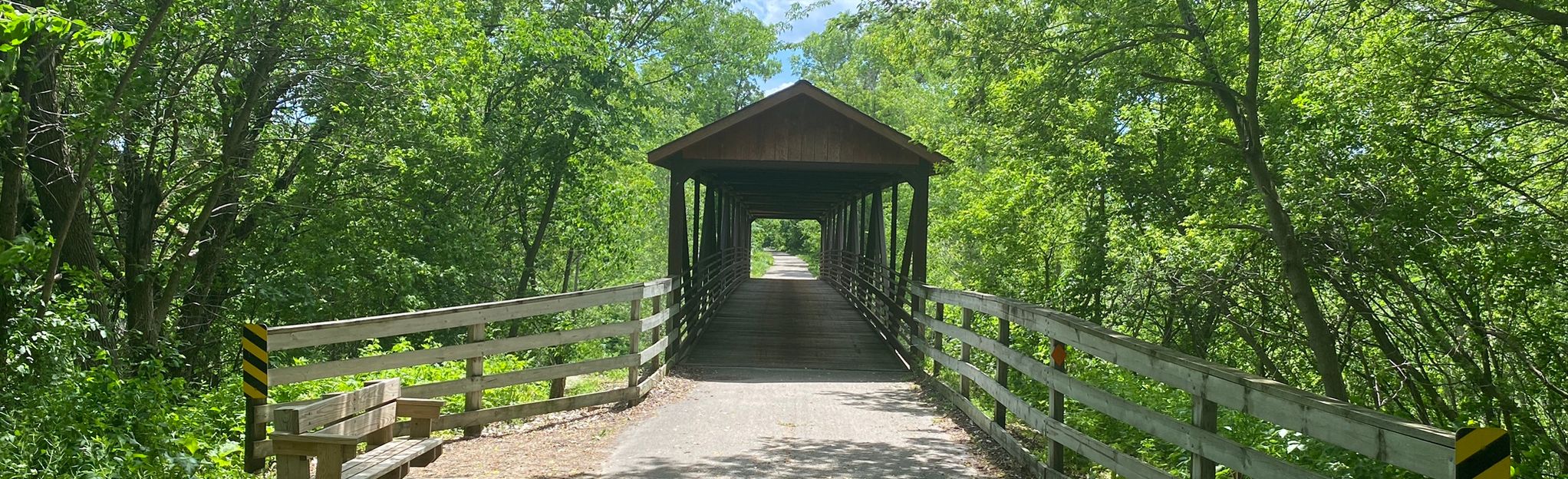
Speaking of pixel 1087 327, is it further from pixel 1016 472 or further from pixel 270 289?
pixel 270 289

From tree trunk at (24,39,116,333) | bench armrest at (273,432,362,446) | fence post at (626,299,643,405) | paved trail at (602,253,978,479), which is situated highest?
tree trunk at (24,39,116,333)

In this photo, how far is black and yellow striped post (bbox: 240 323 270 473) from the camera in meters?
5.22

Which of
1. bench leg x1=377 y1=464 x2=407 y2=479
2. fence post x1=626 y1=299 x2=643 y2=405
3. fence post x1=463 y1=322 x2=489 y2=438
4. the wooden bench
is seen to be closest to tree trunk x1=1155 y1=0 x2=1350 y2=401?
fence post x1=626 y1=299 x2=643 y2=405

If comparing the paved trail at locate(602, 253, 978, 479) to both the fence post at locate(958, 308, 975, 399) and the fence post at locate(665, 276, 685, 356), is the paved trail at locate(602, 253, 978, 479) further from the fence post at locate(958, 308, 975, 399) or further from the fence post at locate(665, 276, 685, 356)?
the fence post at locate(665, 276, 685, 356)

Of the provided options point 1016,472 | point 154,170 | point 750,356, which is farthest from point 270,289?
point 1016,472

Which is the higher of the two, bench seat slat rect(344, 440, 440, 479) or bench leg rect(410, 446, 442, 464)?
bench seat slat rect(344, 440, 440, 479)

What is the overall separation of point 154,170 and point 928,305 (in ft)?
26.5

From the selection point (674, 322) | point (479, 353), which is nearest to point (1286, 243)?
point (479, 353)

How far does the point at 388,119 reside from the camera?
35.9 feet

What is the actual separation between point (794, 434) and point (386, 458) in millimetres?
3372

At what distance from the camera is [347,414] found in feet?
13.6

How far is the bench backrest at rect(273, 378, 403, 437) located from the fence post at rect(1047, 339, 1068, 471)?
10.7 ft

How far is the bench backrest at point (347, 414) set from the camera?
3885 mm

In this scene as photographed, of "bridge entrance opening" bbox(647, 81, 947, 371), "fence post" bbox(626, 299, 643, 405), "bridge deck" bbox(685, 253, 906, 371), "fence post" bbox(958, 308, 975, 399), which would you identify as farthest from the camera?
"bridge entrance opening" bbox(647, 81, 947, 371)
